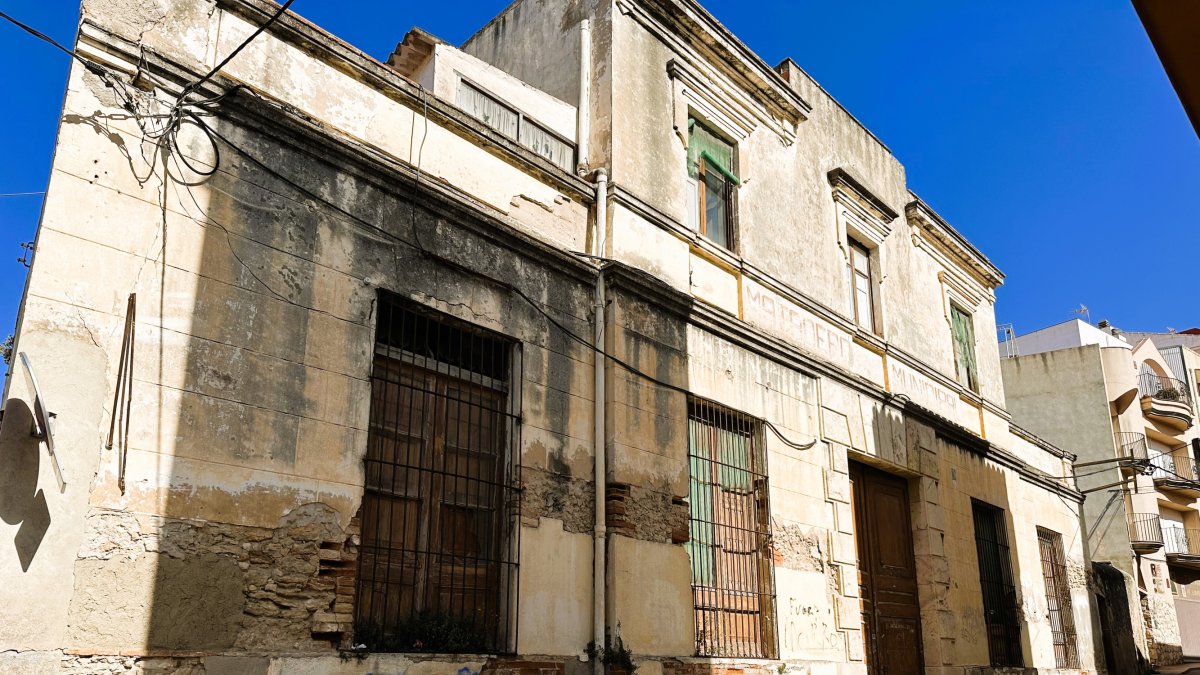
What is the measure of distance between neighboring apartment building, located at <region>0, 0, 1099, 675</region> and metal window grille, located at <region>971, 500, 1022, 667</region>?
0.94 m

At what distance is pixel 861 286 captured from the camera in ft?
42.4

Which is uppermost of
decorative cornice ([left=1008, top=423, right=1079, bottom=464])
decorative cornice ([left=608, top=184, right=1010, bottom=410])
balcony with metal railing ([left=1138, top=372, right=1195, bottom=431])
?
balcony with metal railing ([left=1138, top=372, right=1195, bottom=431])

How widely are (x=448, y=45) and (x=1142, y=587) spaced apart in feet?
85.2

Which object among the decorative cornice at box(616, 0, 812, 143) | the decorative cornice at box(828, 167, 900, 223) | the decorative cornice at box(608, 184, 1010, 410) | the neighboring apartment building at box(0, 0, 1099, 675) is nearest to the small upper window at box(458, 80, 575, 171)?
the neighboring apartment building at box(0, 0, 1099, 675)

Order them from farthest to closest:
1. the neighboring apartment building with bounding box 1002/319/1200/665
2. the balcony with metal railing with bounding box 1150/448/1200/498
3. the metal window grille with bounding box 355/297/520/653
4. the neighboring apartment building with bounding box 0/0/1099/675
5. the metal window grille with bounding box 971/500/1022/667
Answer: the balcony with metal railing with bounding box 1150/448/1200/498
the neighboring apartment building with bounding box 1002/319/1200/665
the metal window grille with bounding box 971/500/1022/667
the metal window grille with bounding box 355/297/520/653
the neighboring apartment building with bounding box 0/0/1099/675

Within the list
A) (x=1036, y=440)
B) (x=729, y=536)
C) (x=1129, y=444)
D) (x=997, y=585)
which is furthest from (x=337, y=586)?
(x=1129, y=444)

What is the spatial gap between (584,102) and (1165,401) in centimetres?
2812

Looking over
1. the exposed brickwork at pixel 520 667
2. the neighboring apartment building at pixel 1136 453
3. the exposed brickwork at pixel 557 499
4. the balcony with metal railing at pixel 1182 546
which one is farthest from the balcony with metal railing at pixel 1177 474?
the exposed brickwork at pixel 520 667

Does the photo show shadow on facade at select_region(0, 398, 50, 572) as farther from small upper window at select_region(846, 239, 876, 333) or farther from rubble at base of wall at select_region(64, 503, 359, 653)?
small upper window at select_region(846, 239, 876, 333)

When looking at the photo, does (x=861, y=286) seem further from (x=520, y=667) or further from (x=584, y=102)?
(x=520, y=667)

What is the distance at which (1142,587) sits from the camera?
26297 mm

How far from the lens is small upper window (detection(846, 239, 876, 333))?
41.3ft

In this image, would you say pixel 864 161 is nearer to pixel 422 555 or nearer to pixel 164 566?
pixel 422 555

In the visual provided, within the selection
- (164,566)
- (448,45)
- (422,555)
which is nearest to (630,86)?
(448,45)
